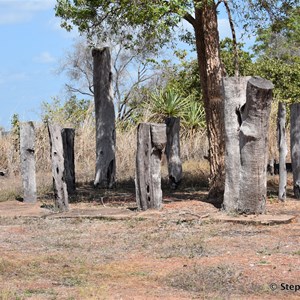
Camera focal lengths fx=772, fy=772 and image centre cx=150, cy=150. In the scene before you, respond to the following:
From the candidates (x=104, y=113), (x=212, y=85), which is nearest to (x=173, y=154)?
(x=104, y=113)

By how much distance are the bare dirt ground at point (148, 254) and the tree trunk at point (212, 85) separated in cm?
100

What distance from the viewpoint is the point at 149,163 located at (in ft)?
38.7

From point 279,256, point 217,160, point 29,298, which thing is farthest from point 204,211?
point 29,298

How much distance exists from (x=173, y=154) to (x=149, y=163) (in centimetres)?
479

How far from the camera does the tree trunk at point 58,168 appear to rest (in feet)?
41.1

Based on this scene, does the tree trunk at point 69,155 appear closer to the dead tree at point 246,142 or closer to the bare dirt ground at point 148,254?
the bare dirt ground at point 148,254

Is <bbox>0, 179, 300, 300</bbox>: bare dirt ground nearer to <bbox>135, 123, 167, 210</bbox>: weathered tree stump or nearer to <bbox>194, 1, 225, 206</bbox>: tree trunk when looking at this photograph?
<bbox>135, 123, 167, 210</bbox>: weathered tree stump

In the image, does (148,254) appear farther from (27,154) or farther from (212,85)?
(27,154)

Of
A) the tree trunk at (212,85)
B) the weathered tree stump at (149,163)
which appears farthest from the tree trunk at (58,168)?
the tree trunk at (212,85)

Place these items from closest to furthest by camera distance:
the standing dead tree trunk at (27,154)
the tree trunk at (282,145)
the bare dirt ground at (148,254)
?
1. the bare dirt ground at (148,254)
2. the tree trunk at (282,145)
3. the standing dead tree trunk at (27,154)

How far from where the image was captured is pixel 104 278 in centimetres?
732

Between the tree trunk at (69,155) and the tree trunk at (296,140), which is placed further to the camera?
the tree trunk at (69,155)

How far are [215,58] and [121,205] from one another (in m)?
3.03

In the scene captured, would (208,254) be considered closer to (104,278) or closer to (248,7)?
(104,278)
